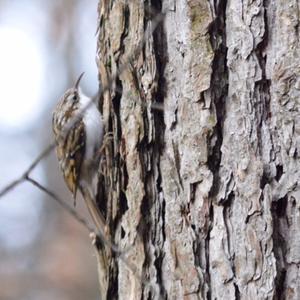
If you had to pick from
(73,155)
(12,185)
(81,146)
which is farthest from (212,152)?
(73,155)

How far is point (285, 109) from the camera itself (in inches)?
72.1

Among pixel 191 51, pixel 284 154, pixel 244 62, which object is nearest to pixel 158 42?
pixel 191 51

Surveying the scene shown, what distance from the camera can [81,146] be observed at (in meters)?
2.81

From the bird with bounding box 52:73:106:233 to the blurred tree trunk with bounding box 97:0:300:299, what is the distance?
222 mm

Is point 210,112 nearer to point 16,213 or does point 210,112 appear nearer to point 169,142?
point 169,142

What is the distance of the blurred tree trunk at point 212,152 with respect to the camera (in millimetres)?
1826

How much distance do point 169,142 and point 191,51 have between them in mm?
210

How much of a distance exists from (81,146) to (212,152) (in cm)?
98

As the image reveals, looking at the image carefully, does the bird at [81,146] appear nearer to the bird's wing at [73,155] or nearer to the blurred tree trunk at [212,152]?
the bird's wing at [73,155]

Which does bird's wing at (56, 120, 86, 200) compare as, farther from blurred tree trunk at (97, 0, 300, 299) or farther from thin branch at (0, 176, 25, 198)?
thin branch at (0, 176, 25, 198)

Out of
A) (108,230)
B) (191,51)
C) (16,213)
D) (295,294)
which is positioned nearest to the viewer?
(295,294)

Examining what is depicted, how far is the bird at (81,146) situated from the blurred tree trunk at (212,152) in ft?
0.73

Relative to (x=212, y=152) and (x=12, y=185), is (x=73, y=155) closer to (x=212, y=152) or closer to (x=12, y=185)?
(x=212, y=152)

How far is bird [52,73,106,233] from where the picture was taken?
7.69 feet
